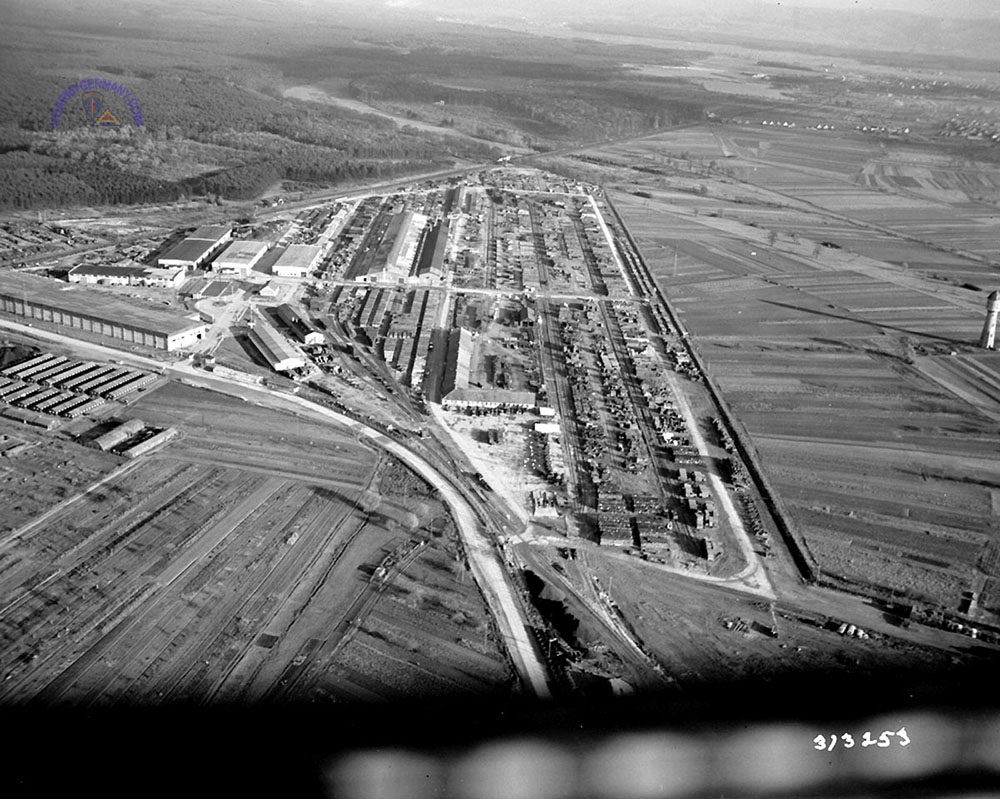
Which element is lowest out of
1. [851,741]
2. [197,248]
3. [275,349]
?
[275,349]

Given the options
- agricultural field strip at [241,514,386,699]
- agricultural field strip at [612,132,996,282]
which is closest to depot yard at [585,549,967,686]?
agricultural field strip at [241,514,386,699]

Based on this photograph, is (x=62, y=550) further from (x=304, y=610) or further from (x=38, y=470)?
(x=304, y=610)

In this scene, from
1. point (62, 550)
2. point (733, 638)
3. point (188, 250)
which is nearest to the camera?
point (733, 638)

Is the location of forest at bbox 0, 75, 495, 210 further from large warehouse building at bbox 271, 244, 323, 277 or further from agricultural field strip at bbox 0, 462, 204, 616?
agricultural field strip at bbox 0, 462, 204, 616

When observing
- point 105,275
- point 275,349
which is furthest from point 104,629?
point 105,275

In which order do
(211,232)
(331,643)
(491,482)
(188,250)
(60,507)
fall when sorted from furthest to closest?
(211,232)
(188,250)
(491,482)
(60,507)
(331,643)

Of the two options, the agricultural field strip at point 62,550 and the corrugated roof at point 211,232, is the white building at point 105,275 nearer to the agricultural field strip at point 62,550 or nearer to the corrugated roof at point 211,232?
the corrugated roof at point 211,232
